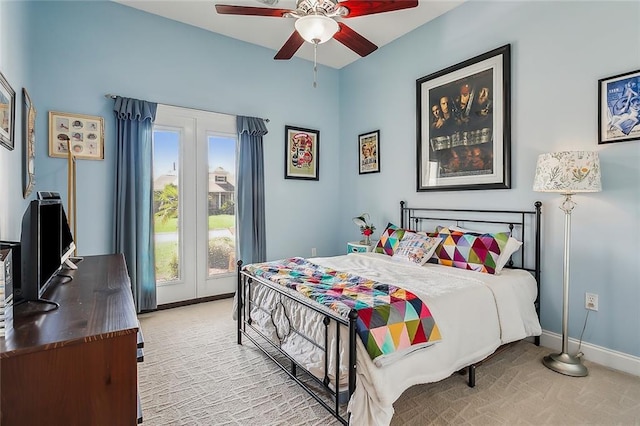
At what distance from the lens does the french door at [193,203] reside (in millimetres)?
3781

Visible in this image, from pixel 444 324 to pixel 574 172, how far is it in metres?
1.40

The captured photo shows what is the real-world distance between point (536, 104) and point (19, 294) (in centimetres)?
359

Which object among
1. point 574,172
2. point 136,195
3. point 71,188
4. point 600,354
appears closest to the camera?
point 574,172

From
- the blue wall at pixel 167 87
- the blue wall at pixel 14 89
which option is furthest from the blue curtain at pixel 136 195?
the blue wall at pixel 14 89

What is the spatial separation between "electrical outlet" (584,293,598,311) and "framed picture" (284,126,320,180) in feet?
11.1

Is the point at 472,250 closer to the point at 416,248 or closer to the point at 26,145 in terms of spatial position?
the point at 416,248

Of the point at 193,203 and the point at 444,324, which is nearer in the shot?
the point at 444,324

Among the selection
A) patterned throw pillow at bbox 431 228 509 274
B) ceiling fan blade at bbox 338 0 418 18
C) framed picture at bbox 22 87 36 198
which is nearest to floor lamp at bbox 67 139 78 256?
framed picture at bbox 22 87 36 198

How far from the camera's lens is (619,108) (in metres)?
2.36

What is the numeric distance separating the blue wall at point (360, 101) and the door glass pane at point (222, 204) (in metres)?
0.47

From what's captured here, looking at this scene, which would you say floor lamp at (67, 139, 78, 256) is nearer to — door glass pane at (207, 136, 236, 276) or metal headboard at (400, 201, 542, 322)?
door glass pane at (207, 136, 236, 276)

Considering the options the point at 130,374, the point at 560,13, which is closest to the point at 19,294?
the point at 130,374

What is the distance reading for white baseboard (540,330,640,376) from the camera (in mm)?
2331

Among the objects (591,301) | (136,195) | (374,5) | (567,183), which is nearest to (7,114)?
(136,195)
